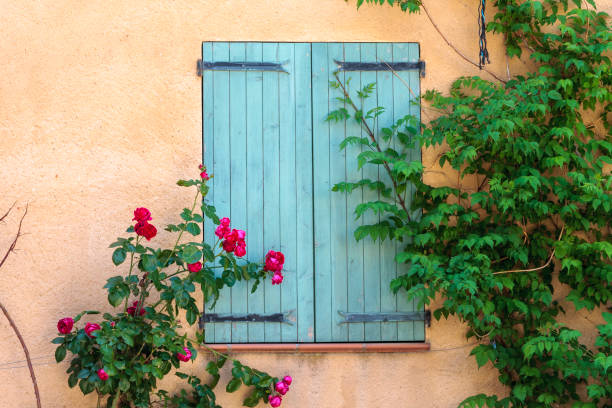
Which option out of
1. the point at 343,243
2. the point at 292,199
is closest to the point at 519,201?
the point at 343,243

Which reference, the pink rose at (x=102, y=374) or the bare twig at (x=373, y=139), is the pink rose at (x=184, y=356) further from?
the bare twig at (x=373, y=139)

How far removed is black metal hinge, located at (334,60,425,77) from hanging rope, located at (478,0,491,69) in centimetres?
35

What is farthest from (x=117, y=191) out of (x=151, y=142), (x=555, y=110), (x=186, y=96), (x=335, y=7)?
(x=555, y=110)

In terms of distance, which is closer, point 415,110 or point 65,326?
point 65,326

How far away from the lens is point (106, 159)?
350 cm

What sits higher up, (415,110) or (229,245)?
(415,110)

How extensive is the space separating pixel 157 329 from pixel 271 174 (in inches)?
43.2

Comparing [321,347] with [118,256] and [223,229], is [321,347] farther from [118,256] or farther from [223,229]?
[118,256]

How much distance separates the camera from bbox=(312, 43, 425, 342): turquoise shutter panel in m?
3.51

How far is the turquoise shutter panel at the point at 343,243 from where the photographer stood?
351 cm

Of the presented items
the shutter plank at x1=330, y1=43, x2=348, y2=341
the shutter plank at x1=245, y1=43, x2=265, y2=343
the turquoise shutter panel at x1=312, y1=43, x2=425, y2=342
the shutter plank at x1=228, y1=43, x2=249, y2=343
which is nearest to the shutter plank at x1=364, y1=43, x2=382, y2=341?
the turquoise shutter panel at x1=312, y1=43, x2=425, y2=342

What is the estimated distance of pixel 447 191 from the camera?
11.1 feet

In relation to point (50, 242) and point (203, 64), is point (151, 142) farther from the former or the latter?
point (50, 242)

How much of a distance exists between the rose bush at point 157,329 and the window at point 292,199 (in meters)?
0.19
